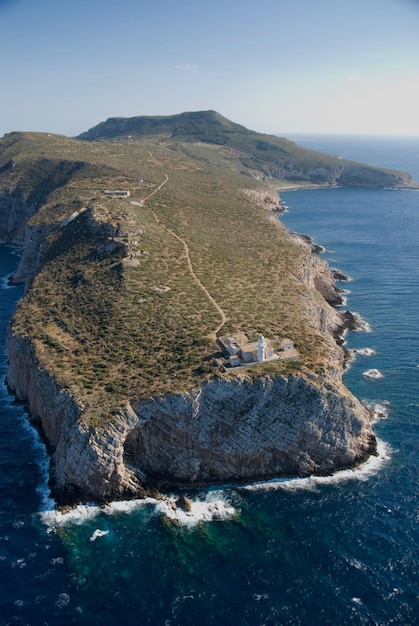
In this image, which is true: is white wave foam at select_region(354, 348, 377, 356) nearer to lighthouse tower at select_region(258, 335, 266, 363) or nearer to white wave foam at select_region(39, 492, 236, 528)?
lighthouse tower at select_region(258, 335, 266, 363)

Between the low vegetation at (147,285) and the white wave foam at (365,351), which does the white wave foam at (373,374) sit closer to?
the white wave foam at (365,351)

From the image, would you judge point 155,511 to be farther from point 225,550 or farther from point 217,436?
point 217,436

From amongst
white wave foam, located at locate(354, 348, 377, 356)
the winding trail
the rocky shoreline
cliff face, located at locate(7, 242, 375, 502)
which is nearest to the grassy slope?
the winding trail

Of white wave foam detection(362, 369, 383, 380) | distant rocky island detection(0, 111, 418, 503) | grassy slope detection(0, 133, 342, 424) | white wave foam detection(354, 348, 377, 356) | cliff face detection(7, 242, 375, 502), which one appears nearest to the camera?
cliff face detection(7, 242, 375, 502)

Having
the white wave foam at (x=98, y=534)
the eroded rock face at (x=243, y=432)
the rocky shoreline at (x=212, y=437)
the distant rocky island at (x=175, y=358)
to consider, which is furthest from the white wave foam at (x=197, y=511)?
the white wave foam at (x=98, y=534)

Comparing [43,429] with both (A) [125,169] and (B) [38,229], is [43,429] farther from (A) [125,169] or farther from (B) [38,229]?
(A) [125,169]

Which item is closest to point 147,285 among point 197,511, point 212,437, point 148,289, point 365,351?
point 148,289

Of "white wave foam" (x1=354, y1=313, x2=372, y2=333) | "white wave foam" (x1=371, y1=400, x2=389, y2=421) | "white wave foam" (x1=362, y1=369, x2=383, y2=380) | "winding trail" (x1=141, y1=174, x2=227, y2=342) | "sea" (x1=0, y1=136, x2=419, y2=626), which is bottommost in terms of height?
"sea" (x1=0, y1=136, x2=419, y2=626)
